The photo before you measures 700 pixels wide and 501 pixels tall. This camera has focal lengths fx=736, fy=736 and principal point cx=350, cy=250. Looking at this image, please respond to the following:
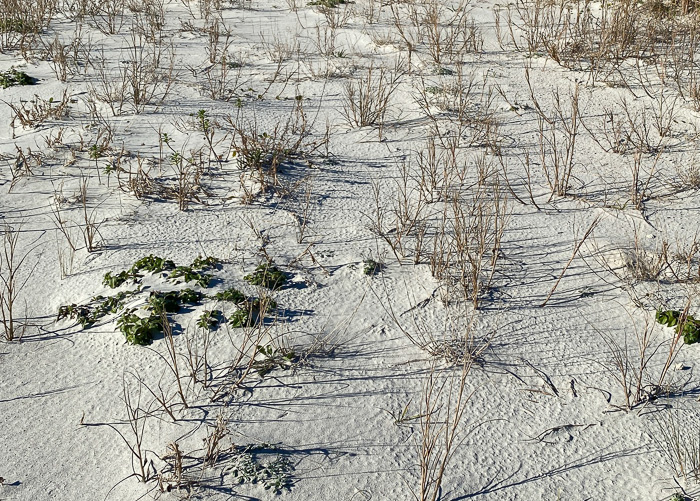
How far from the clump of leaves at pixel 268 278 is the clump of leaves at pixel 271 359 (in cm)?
48

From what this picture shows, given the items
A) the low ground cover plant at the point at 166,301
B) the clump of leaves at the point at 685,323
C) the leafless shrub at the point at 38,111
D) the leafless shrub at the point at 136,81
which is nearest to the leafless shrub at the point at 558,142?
the clump of leaves at the point at 685,323

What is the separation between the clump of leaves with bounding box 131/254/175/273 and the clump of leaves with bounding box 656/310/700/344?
247 centimetres

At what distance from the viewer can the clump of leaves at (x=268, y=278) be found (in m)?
3.76

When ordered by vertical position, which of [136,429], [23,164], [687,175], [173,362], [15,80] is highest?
[15,80]

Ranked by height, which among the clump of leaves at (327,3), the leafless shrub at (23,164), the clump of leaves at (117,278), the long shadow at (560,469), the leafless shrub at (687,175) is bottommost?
the long shadow at (560,469)

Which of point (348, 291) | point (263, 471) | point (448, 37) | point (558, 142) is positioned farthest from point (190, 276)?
point (448, 37)

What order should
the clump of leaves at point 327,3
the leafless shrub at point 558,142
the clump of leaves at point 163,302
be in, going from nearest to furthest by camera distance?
the clump of leaves at point 163,302 < the leafless shrub at point 558,142 < the clump of leaves at point 327,3

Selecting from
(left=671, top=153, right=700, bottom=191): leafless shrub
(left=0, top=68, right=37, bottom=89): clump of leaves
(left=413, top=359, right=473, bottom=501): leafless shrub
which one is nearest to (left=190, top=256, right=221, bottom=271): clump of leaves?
(left=413, top=359, right=473, bottom=501): leafless shrub

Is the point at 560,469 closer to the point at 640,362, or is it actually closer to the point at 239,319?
the point at 640,362

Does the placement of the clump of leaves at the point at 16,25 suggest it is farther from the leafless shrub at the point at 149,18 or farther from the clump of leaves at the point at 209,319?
the clump of leaves at the point at 209,319

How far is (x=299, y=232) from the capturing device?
425cm

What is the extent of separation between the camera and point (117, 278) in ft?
12.4

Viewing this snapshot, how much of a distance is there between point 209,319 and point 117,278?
63 cm

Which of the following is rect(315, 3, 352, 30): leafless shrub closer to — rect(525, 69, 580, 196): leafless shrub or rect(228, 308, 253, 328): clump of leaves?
rect(525, 69, 580, 196): leafless shrub
